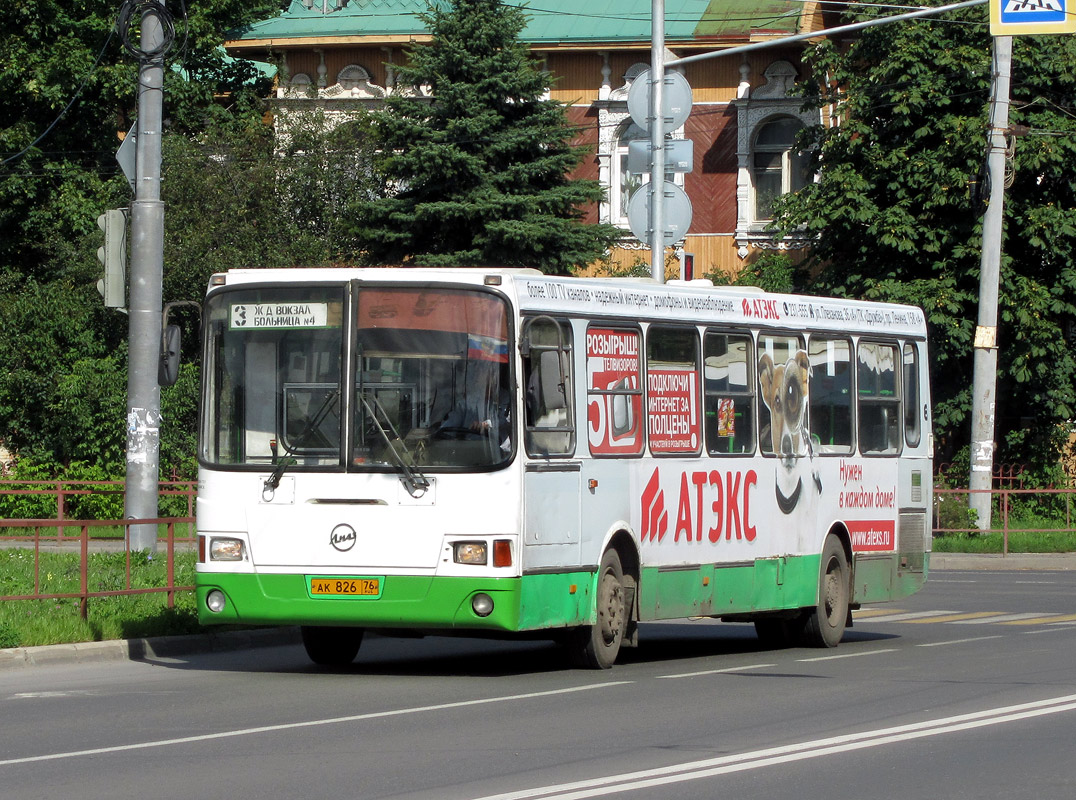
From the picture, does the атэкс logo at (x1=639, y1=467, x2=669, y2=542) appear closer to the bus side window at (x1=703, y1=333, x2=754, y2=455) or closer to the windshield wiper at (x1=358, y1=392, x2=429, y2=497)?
the bus side window at (x1=703, y1=333, x2=754, y2=455)

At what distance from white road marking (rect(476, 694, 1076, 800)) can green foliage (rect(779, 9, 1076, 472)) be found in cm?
2588

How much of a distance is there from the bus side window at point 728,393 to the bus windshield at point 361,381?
290 cm

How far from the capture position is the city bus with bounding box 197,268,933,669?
1279 cm

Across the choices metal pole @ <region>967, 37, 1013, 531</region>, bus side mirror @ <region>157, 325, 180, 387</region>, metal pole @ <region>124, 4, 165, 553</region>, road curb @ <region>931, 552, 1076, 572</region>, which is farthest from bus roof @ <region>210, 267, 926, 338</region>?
metal pole @ <region>967, 37, 1013, 531</region>

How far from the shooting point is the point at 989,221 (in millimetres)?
31438

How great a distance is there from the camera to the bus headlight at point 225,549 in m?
13.2

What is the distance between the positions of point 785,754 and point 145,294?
10.2 m

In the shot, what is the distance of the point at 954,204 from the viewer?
3706 cm

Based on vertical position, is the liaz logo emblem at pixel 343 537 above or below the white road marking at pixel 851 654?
above

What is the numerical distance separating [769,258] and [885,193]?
4.92 metres

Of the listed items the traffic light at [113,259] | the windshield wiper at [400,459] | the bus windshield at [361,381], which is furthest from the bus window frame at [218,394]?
the traffic light at [113,259]

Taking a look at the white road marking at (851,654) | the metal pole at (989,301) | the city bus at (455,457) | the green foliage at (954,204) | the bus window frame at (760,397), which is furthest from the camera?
the green foliage at (954,204)

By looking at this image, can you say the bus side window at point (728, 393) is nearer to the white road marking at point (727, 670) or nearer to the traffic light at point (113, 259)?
the white road marking at point (727, 670)

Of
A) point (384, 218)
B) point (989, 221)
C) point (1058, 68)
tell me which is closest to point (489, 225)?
point (384, 218)
